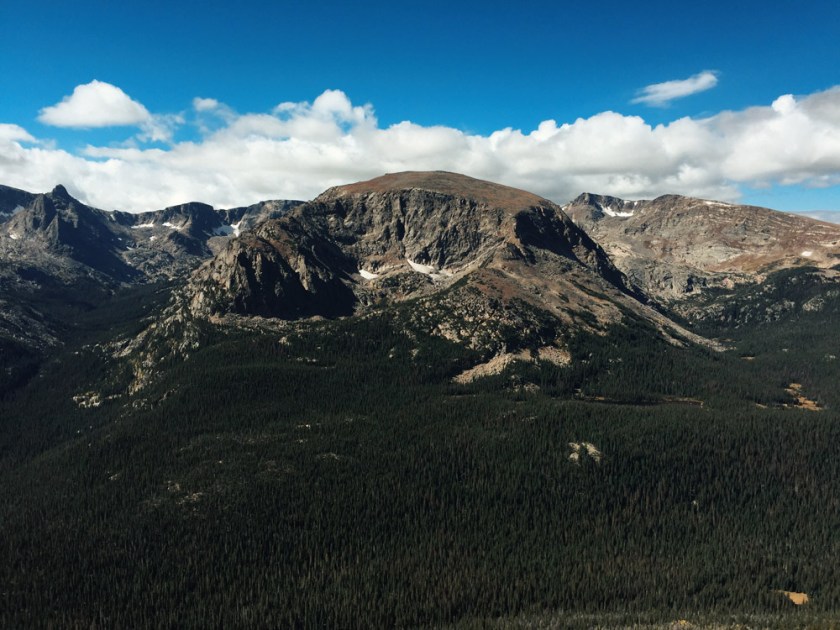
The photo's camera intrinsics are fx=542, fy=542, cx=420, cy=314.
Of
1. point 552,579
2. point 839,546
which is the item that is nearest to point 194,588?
point 552,579

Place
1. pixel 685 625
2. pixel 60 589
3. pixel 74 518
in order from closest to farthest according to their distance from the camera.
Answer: pixel 685 625, pixel 60 589, pixel 74 518

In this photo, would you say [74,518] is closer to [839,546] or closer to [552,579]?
[552,579]

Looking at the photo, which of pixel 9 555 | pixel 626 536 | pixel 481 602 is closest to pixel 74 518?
pixel 9 555

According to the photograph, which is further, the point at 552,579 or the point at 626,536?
the point at 626,536

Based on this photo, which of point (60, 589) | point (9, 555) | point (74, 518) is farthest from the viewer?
point (74, 518)

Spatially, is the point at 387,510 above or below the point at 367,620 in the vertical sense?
above

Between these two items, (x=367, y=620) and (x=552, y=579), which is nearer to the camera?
(x=367, y=620)

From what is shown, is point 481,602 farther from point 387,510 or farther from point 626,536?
point 626,536

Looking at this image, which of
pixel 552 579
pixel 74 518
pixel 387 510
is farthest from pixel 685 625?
pixel 74 518
